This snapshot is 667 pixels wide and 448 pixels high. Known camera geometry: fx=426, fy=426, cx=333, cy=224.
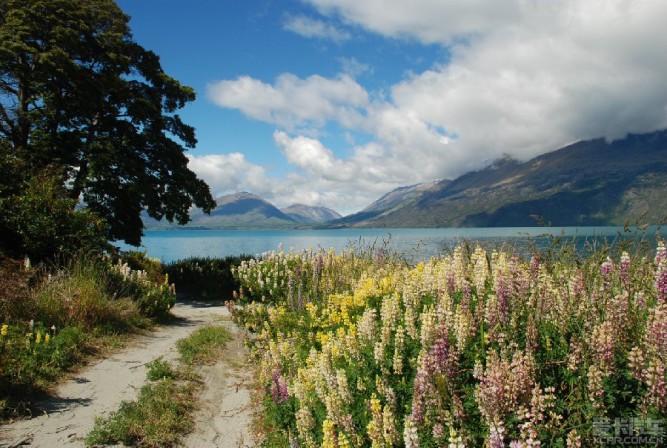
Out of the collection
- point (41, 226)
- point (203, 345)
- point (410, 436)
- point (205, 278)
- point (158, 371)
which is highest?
point (41, 226)

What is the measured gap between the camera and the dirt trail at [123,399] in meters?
5.72

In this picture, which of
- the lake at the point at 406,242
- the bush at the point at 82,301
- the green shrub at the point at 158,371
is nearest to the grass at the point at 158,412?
the green shrub at the point at 158,371

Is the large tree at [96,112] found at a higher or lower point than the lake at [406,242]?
higher

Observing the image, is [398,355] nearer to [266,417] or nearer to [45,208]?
[266,417]

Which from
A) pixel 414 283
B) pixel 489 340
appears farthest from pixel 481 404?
pixel 414 283

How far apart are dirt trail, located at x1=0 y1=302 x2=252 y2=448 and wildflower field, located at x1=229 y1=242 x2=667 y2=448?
697 mm

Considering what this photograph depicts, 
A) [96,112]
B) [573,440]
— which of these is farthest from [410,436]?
[96,112]

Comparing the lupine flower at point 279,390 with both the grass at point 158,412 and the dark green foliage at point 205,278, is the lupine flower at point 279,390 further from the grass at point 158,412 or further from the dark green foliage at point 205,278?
the dark green foliage at point 205,278

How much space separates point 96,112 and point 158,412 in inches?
734

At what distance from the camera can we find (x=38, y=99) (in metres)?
19.6

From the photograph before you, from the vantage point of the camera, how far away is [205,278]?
20828mm

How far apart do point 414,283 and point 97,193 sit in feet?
57.7

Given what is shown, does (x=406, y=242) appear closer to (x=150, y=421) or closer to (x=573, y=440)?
(x=150, y=421)

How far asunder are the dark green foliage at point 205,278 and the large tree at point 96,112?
2576 millimetres
